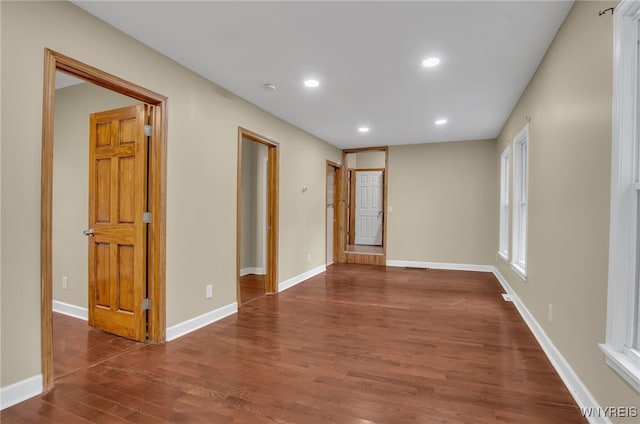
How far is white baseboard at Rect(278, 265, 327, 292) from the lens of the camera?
15.9 ft

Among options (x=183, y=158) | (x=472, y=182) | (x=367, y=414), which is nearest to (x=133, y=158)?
Answer: (x=183, y=158)

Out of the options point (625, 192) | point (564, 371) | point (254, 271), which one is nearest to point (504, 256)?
point (564, 371)

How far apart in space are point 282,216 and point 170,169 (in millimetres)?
2115

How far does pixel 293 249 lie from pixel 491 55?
3.60 m

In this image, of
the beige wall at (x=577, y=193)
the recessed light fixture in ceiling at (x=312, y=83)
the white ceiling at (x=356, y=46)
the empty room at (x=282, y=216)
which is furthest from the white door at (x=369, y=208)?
the beige wall at (x=577, y=193)

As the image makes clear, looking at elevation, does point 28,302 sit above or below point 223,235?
below

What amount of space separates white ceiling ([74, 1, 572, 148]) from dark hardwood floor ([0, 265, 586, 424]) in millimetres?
2478

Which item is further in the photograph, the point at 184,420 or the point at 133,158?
the point at 133,158

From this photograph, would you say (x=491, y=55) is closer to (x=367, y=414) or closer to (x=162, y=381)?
(x=367, y=414)

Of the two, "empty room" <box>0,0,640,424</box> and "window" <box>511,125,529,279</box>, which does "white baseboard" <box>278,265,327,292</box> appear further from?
"window" <box>511,125,529,279</box>

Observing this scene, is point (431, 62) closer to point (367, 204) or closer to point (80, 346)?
point (80, 346)

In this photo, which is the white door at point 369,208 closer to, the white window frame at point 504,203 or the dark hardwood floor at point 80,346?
the white window frame at point 504,203

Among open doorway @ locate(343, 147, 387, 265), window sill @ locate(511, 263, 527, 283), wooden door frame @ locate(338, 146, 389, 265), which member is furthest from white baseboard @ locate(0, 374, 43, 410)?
open doorway @ locate(343, 147, 387, 265)

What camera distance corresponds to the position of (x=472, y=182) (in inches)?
249
